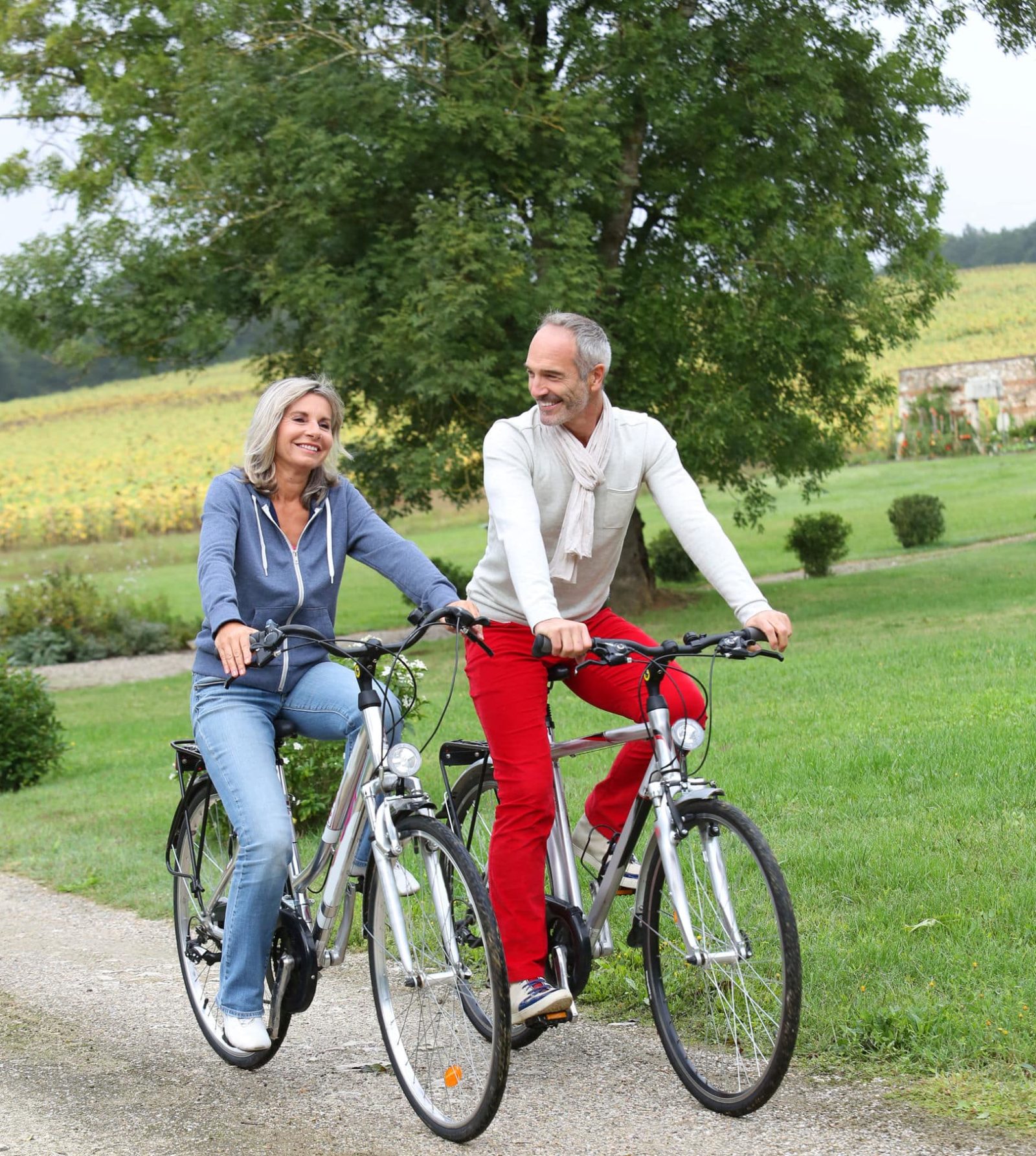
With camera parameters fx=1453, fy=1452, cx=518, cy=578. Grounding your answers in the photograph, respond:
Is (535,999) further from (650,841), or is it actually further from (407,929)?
(650,841)

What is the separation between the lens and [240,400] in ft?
286

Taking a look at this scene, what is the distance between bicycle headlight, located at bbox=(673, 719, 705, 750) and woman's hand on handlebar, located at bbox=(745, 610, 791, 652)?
0.33 meters

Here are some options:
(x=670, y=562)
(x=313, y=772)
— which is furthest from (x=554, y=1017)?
(x=670, y=562)

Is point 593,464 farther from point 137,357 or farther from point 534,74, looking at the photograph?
point 137,357

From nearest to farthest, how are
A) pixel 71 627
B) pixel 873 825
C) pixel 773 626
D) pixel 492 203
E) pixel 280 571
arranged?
pixel 773 626, pixel 280 571, pixel 873 825, pixel 492 203, pixel 71 627

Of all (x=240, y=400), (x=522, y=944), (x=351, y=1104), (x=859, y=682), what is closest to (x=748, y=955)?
(x=522, y=944)

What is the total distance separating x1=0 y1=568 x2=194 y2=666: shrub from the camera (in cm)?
2427

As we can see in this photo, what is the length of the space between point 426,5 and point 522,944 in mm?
16262

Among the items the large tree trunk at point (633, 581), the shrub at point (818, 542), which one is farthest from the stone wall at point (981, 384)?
the large tree trunk at point (633, 581)

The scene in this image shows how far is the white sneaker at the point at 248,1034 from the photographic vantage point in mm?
4359

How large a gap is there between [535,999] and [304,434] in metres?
1.83

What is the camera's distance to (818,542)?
2694cm

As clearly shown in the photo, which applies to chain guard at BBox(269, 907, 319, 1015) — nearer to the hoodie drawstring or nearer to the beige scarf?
the hoodie drawstring

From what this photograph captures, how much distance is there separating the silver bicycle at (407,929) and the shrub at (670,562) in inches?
881
